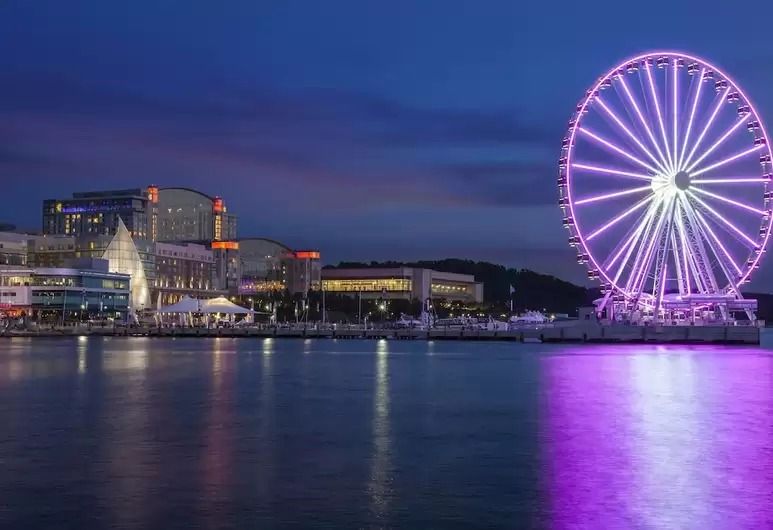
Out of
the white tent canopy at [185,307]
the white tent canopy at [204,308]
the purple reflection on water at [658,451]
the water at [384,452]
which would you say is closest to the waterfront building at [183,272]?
the white tent canopy at [185,307]

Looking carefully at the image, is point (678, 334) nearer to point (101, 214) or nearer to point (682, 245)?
point (682, 245)

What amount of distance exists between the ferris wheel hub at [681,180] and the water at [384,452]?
25.6 m

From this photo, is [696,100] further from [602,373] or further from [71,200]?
[71,200]

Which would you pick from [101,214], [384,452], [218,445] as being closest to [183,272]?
[101,214]

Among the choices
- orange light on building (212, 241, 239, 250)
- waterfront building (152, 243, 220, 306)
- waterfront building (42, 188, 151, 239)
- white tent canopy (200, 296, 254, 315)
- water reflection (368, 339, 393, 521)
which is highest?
waterfront building (42, 188, 151, 239)

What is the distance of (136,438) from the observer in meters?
25.2

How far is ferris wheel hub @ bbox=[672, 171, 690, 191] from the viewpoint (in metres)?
69.8

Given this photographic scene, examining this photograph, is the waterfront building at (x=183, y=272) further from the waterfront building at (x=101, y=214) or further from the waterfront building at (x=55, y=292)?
the waterfront building at (x=55, y=292)

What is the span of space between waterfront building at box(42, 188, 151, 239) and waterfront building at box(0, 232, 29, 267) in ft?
77.0

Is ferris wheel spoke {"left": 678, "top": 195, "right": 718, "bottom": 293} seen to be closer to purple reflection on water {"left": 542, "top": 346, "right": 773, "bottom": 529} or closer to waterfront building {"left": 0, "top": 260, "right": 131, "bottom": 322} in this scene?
purple reflection on water {"left": 542, "top": 346, "right": 773, "bottom": 529}

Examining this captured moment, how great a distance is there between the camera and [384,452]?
23.2m

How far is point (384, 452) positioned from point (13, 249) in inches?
5992

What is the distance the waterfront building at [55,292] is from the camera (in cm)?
14412

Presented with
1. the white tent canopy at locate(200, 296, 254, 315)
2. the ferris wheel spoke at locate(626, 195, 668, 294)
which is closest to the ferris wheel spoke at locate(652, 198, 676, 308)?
the ferris wheel spoke at locate(626, 195, 668, 294)
